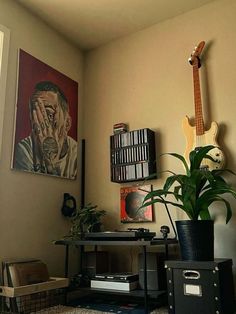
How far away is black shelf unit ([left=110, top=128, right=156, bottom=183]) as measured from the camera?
2217 millimetres

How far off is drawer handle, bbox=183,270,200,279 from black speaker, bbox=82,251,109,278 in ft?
2.37

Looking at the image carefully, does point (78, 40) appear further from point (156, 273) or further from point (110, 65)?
point (156, 273)

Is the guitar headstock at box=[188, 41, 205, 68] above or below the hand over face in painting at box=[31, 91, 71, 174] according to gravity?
above

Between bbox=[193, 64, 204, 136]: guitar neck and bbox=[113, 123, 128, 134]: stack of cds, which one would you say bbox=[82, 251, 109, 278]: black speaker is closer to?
bbox=[113, 123, 128, 134]: stack of cds

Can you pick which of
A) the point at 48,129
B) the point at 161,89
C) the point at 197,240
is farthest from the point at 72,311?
the point at 161,89

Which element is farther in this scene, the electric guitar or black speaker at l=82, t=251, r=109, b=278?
black speaker at l=82, t=251, r=109, b=278

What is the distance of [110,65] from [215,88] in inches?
39.5

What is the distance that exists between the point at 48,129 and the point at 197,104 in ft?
3.69

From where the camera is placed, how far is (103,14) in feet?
7.90

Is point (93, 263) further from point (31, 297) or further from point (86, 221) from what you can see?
point (31, 297)

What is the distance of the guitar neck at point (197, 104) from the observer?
206 cm

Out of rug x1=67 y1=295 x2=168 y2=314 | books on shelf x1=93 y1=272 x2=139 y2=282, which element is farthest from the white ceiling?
rug x1=67 y1=295 x2=168 y2=314

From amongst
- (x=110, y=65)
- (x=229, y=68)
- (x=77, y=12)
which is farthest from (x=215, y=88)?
(x=77, y=12)

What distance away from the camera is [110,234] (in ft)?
6.06
